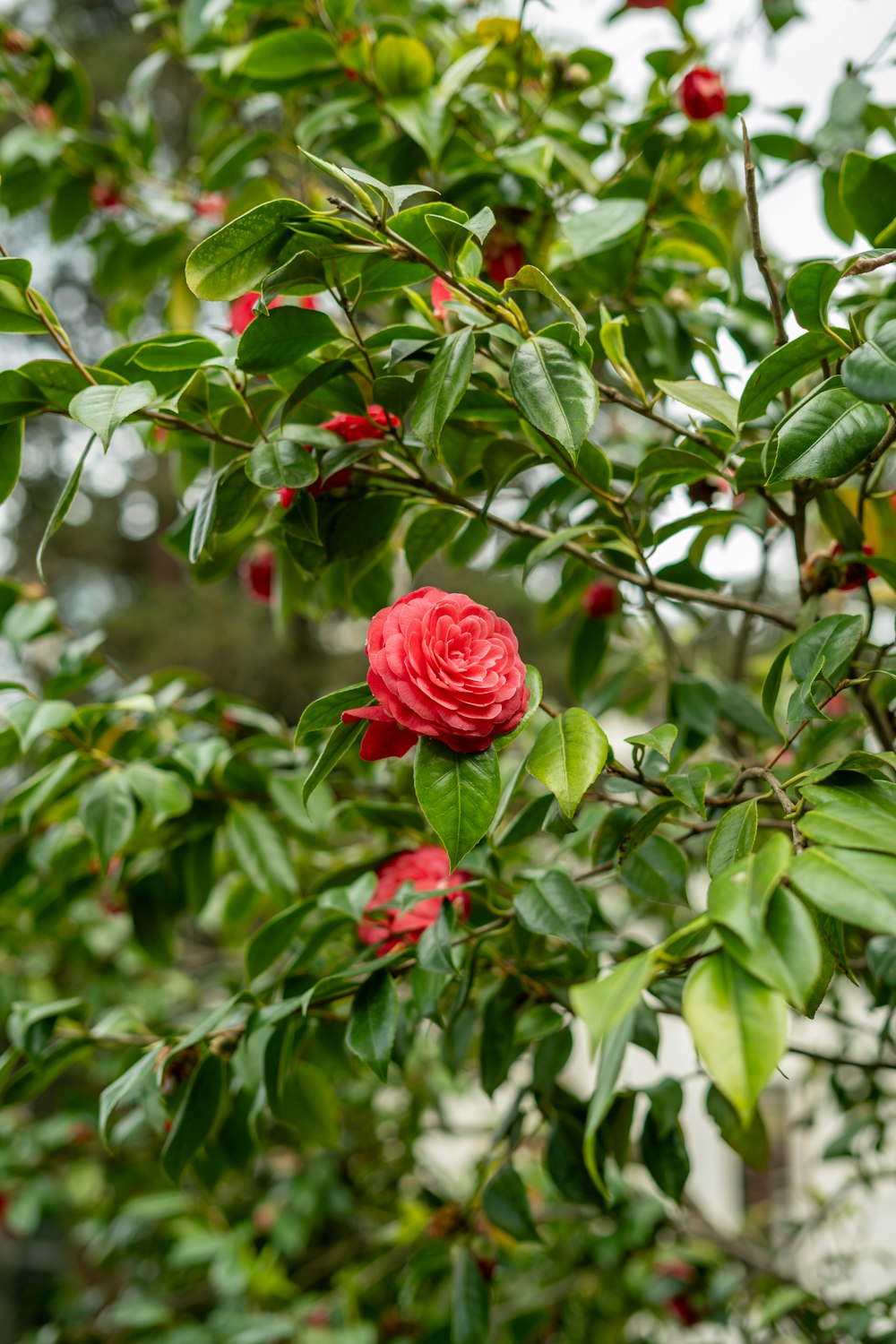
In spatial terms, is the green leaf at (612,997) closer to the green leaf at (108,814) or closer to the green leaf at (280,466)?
the green leaf at (280,466)

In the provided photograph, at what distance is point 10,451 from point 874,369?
0.53m

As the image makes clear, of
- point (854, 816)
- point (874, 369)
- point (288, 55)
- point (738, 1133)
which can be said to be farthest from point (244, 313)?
point (738, 1133)

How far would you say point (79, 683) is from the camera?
1030 millimetres

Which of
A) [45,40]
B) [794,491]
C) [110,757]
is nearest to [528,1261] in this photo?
[110,757]

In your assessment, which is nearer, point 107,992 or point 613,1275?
point 613,1275

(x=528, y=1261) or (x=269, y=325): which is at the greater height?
(x=269, y=325)

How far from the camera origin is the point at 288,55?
989 mm

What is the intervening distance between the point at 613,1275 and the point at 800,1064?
1086mm

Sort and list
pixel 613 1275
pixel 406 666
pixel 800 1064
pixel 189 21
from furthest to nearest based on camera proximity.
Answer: pixel 800 1064 < pixel 613 1275 < pixel 189 21 < pixel 406 666

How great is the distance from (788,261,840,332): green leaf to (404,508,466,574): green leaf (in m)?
0.29

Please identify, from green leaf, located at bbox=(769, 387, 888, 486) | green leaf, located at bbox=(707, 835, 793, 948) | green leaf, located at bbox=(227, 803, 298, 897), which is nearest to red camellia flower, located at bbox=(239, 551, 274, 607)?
green leaf, located at bbox=(227, 803, 298, 897)

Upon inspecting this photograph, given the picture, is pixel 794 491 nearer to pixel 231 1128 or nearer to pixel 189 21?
pixel 231 1128

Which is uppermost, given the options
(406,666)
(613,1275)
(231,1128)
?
Answer: (406,666)

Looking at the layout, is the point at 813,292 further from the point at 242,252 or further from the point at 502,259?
the point at 502,259
